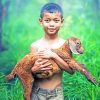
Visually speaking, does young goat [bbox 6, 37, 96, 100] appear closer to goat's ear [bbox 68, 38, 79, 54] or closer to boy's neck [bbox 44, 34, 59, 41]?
goat's ear [bbox 68, 38, 79, 54]

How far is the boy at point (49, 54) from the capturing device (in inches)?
135

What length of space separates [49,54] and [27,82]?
33 centimetres

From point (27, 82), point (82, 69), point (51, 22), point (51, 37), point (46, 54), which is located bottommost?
point (27, 82)

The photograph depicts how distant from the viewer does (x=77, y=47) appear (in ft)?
11.2

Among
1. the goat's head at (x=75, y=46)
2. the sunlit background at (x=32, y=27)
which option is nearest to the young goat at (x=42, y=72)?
the goat's head at (x=75, y=46)

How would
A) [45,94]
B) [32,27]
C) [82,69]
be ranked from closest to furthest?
[82,69] → [45,94] → [32,27]

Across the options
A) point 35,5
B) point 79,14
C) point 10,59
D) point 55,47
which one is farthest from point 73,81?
point 35,5

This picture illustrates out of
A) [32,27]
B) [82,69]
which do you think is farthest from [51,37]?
[32,27]

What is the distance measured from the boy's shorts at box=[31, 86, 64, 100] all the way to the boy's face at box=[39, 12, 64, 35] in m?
0.52

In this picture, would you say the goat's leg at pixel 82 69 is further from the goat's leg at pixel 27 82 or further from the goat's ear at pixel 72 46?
the goat's leg at pixel 27 82

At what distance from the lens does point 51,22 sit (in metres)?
3.46

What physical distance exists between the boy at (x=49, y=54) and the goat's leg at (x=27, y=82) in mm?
64

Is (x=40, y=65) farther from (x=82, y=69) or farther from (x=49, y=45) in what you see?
(x=82, y=69)

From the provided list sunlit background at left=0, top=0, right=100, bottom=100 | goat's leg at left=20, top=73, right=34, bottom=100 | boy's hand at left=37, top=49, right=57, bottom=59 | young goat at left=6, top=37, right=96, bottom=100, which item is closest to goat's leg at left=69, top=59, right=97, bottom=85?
young goat at left=6, top=37, right=96, bottom=100
